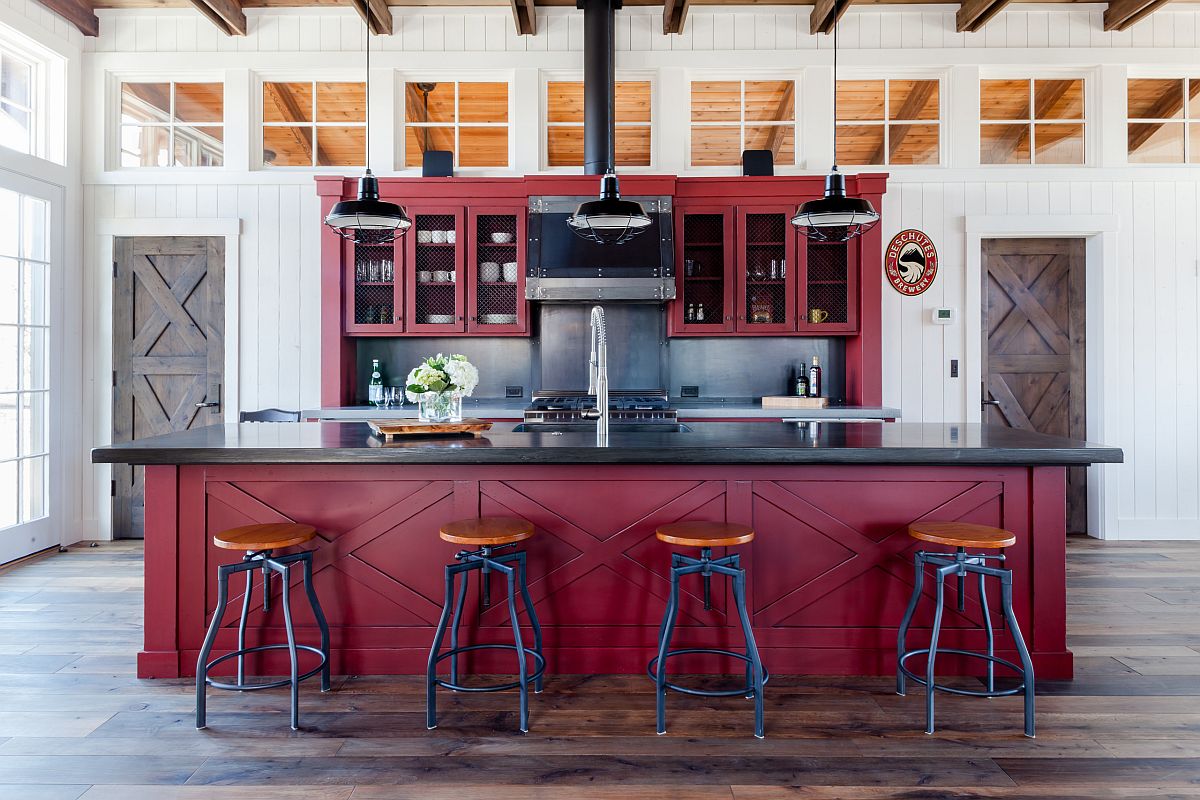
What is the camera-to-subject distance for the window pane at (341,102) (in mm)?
5613

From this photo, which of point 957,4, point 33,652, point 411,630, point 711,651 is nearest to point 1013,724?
point 711,651

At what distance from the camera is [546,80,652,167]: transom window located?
5660 millimetres

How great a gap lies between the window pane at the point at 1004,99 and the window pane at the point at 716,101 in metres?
1.90

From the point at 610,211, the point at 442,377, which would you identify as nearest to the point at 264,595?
the point at 442,377

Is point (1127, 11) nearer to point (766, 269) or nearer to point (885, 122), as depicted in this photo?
point (885, 122)

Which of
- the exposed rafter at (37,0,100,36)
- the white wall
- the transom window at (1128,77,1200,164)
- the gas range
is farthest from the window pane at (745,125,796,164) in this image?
the exposed rafter at (37,0,100,36)

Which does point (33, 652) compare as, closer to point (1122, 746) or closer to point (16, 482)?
point (16, 482)

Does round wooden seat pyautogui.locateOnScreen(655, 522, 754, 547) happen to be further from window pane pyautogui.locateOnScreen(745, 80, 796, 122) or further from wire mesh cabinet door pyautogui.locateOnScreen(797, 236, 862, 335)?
window pane pyautogui.locateOnScreen(745, 80, 796, 122)

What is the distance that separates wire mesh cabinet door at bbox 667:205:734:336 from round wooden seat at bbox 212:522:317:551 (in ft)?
10.7

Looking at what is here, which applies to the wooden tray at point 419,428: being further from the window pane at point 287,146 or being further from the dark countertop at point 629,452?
the window pane at point 287,146

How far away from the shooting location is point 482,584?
2.93 meters

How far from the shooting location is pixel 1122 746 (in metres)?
2.42

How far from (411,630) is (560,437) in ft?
3.32

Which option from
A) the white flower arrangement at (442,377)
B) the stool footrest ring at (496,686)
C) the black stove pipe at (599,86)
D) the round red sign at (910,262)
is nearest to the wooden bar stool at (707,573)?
the stool footrest ring at (496,686)
